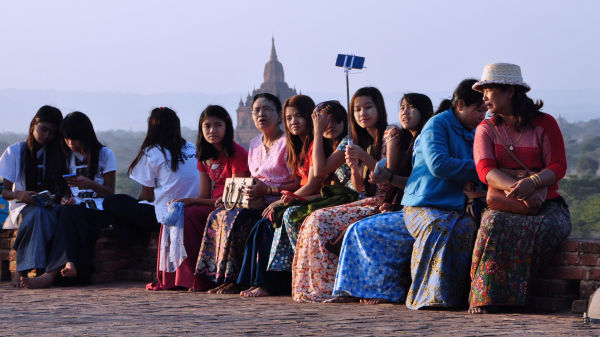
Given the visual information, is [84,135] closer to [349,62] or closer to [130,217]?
[130,217]

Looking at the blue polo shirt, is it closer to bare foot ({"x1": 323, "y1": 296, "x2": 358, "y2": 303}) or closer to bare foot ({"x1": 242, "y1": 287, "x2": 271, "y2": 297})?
bare foot ({"x1": 323, "y1": 296, "x2": 358, "y2": 303})

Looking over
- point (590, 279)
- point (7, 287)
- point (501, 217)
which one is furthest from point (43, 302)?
point (590, 279)

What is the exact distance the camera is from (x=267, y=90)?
131125mm

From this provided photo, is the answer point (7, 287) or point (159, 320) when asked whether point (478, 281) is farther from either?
point (7, 287)

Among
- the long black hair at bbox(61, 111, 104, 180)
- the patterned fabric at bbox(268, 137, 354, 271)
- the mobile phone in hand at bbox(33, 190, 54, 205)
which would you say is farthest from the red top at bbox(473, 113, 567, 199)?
the mobile phone in hand at bbox(33, 190, 54, 205)

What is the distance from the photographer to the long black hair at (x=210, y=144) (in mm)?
7879

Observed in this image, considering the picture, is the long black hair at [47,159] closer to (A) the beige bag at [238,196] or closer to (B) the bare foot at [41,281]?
Answer: (B) the bare foot at [41,281]

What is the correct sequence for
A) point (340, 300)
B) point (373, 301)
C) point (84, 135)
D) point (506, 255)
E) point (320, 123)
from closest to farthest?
point (506, 255), point (373, 301), point (340, 300), point (320, 123), point (84, 135)

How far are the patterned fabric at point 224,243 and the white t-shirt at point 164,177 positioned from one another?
0.86 m

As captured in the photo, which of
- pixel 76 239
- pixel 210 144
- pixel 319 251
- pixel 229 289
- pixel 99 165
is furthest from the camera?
pixel 99 165

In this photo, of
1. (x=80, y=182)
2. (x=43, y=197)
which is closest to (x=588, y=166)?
(x=80, y=182)

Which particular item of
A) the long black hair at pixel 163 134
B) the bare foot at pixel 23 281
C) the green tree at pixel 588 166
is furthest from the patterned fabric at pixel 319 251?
the green tree at pixel 588 166

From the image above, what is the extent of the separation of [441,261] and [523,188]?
661 millimetres

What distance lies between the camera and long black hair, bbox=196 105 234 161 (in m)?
7.88
